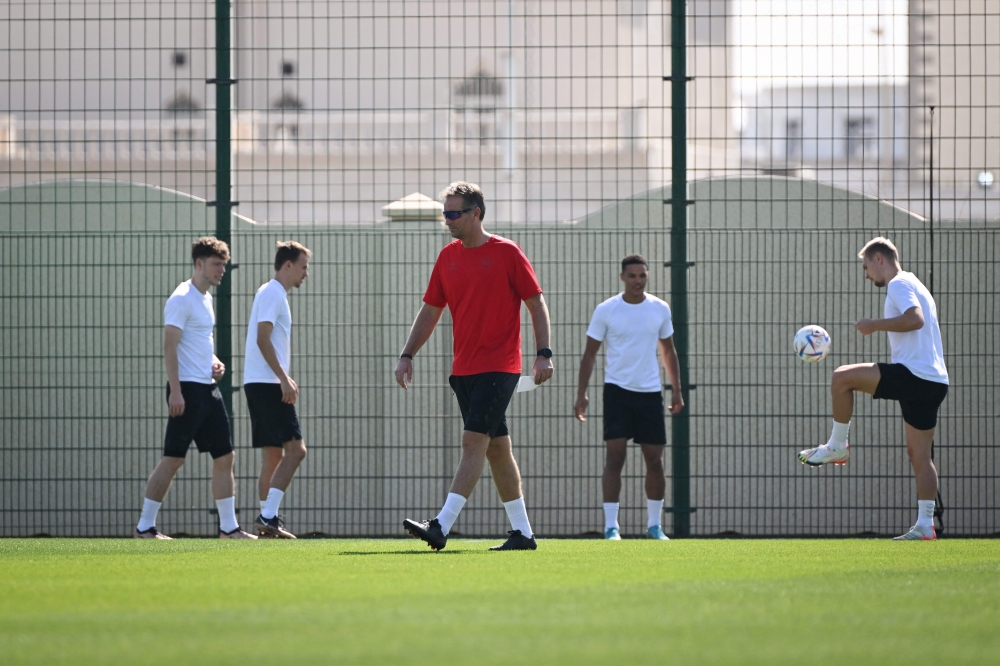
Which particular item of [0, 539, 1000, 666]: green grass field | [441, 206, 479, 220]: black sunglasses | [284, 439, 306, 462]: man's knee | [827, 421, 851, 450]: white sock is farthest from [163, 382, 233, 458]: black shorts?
[827, 421, 851, 450]: white sock

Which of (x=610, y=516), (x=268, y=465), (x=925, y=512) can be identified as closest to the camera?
(x=925, y=512)

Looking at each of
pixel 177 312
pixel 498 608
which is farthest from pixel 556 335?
pixel 498 608

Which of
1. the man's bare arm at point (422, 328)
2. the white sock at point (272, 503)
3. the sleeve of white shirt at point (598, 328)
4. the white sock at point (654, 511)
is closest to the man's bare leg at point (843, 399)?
the white sock at point (654, 511)

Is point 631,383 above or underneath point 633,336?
underneath

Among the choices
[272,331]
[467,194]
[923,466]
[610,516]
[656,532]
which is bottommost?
[656,532]

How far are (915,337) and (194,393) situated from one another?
14.3 feet

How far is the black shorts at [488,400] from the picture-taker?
6.66 meters

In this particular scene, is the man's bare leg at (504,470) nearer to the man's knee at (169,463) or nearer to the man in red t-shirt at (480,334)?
the man in red t-shirt at (480,334)

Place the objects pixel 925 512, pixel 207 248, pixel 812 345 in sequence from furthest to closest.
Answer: pixel 207 248, pixel 812 345, pixel 925 512

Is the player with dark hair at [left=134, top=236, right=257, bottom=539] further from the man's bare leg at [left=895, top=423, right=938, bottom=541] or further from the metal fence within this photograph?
the man's bare leg at [left=895, top=423, right=938, bottom=541]

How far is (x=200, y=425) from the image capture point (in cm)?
862

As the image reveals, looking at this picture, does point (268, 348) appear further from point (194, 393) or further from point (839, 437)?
point (839, 437)

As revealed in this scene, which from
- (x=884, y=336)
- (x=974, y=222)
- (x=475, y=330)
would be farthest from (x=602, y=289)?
(x=475, y=330)

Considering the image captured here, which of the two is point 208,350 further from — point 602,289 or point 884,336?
point 884,336
